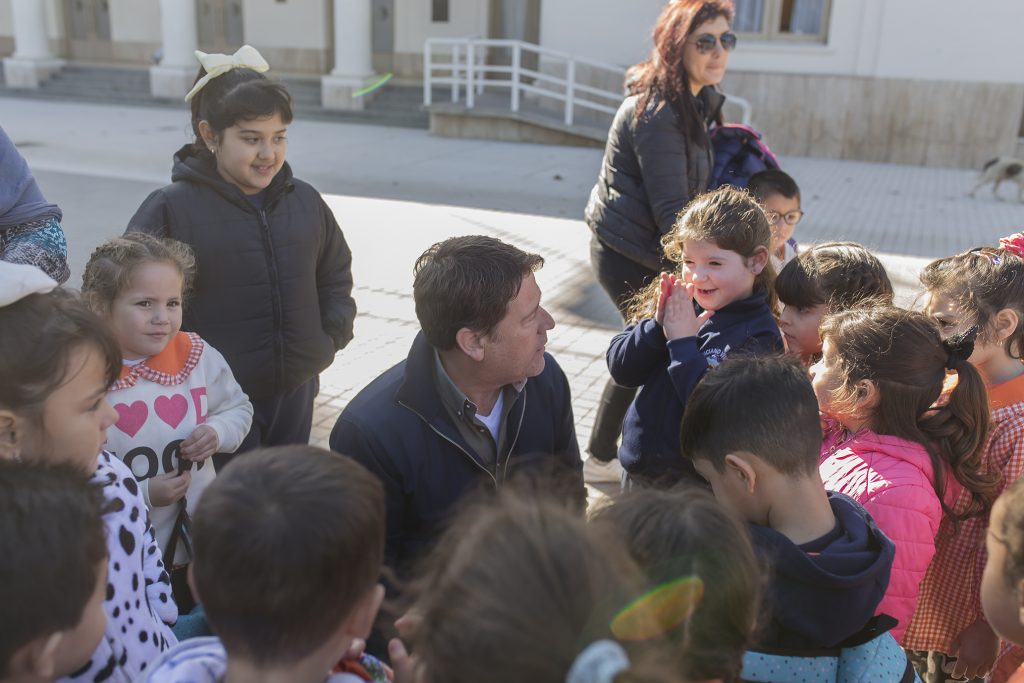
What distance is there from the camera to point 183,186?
2.79 m

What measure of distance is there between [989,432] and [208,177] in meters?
2.41

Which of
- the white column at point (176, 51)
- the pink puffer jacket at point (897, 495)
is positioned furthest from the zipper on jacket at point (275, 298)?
the white column at point (176, 51)

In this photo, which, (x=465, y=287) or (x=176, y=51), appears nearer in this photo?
(x=465, y=287)

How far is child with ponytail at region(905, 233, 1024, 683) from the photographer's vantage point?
244 cm

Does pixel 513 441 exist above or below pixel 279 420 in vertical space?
above

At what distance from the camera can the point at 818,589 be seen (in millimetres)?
1653

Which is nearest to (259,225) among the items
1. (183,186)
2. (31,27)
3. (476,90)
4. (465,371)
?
(183,186)

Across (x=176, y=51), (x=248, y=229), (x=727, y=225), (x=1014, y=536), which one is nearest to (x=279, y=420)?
(x=248, y=229)

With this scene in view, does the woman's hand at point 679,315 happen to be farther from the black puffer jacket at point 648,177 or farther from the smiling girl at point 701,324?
the black puffer jacket at point 648,177

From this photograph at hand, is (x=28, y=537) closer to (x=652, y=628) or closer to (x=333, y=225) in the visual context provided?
(x=652, y=628)

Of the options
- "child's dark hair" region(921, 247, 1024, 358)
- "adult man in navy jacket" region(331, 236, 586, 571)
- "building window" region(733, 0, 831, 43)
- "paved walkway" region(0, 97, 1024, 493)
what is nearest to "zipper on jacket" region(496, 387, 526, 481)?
"adult man in navy jacket" region(331, 236, 586, 571)

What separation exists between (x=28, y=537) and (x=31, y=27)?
22.9 m

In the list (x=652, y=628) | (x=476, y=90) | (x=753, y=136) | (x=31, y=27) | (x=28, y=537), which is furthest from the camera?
(x=31, y=27)

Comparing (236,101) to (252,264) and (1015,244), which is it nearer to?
(252,264)
